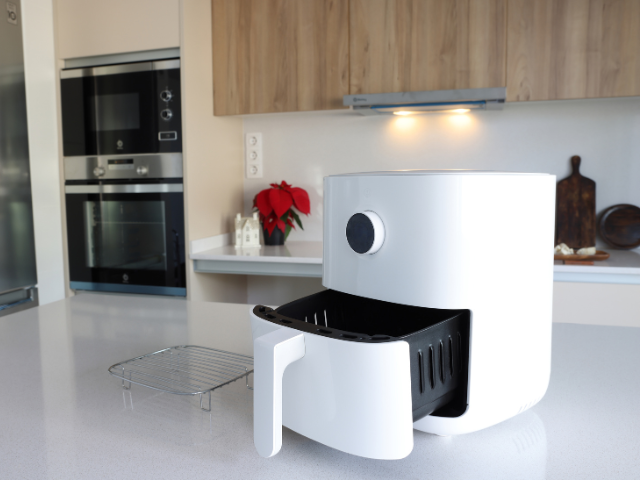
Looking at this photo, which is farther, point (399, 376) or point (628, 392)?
point (628, 392)

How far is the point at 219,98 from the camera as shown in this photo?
250cm

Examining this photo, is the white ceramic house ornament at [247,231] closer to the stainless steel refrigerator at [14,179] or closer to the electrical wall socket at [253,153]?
the electrical wall socket at [253,153]

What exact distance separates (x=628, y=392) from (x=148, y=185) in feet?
6.91

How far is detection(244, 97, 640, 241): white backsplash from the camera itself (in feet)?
7.66

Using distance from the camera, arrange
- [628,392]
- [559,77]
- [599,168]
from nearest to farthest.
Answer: [628,392] < [559,77] < [599,168]

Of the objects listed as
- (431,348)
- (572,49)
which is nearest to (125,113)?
(572,49)

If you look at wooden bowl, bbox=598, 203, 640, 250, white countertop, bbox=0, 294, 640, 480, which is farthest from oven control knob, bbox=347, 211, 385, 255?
wooden bowl, bbox=598, 203, 640, 250

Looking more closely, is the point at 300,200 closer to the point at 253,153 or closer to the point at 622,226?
the point at 253,153

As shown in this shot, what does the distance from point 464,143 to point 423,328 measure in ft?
6.89

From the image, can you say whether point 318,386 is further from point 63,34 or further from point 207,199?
point 63,34

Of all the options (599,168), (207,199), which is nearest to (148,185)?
(207,199)

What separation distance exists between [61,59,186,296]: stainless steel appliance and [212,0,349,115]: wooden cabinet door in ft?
0.91

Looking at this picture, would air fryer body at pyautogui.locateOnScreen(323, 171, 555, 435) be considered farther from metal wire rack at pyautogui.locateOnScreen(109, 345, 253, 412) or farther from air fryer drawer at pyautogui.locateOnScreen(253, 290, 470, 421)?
metal wire rack at pyautogui.locateOnScreen(109, 345, 253, 412)

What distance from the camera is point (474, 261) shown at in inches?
20.9
